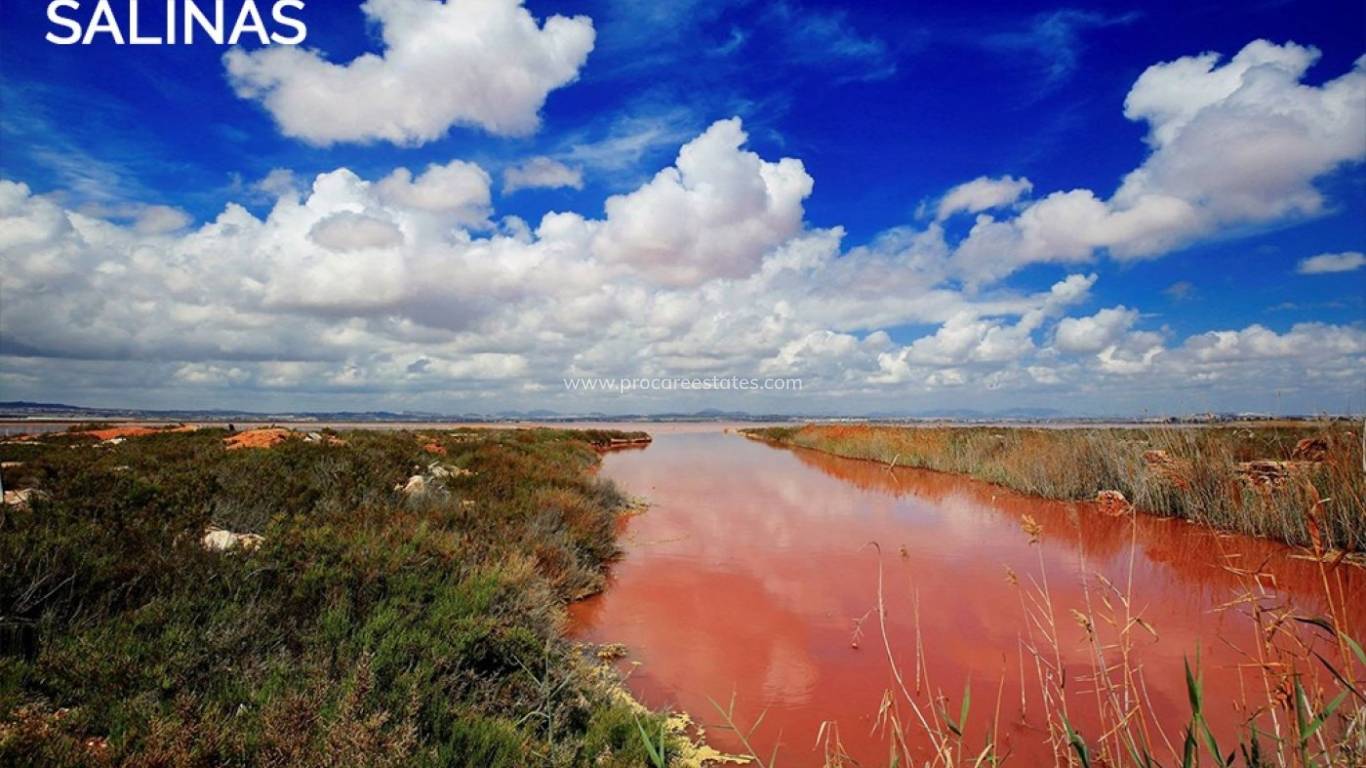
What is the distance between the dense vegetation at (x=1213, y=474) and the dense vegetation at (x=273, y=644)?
3.73 m

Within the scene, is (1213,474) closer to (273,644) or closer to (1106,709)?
(1106,709)

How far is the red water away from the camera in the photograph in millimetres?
4566

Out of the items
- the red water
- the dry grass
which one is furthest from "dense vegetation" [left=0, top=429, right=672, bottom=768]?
the dry grass

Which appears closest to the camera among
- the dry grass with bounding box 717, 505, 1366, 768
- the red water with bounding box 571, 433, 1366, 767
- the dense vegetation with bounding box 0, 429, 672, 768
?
the dry grass with bounding box 717, 505, 1366, 768

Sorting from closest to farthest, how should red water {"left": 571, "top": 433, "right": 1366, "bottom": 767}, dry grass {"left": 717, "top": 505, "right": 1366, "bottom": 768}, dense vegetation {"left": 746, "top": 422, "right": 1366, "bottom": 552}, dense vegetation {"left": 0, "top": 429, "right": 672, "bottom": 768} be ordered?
dry grass {"left": 717, "top": 505, "right": 1366, "bottom": 768}
dense vegetation {"left": 0, "top": 429, "right": 672, "bottom": 768}
red water {"left": 571, "top": 433, "right": 1366, "bottom": 767}
dense vegetation {"left": 746, "top": 422, "right": 1366, "bottom": 552}

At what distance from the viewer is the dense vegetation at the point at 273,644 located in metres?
2.93

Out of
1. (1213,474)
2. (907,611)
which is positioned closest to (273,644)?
(907,611)

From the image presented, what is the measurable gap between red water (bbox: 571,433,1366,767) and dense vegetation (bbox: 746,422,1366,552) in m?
0.48

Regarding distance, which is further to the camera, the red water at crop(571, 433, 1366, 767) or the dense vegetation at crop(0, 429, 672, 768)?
the red water at crop(571, 433, 1366, 767)

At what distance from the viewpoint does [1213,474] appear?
11414 millimetres

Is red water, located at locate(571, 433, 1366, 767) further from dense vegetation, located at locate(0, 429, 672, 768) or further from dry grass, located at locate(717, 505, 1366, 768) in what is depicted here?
dense vegetation, located at locate(0, 429, 672, 768)

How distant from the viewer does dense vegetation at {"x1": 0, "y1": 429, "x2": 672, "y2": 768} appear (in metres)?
2.93

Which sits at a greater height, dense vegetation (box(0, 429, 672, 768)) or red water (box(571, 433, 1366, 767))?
dense vegetation (box(0, 429, 672, 768))

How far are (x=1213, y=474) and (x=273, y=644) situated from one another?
13.8 m
